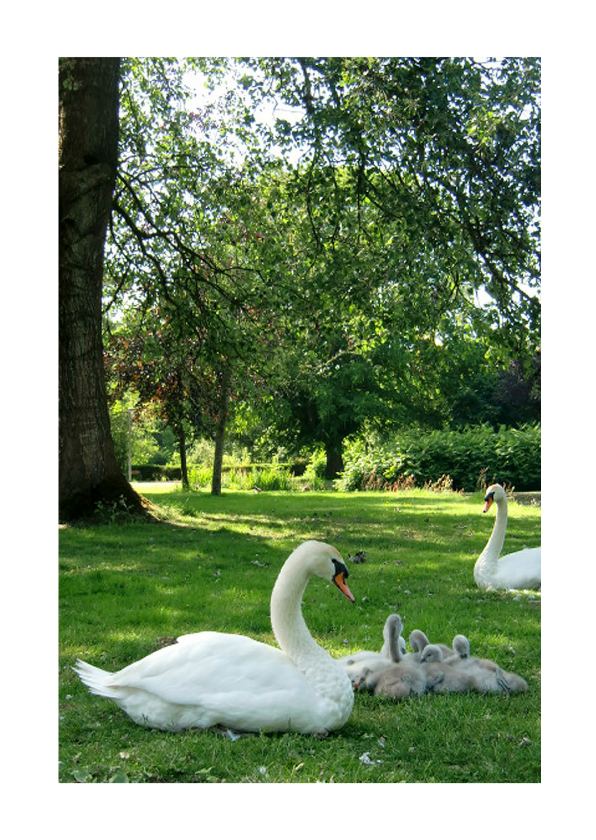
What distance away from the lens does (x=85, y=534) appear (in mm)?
9859

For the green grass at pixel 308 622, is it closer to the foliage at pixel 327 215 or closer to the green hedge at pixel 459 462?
the foliage at pixel 327 215

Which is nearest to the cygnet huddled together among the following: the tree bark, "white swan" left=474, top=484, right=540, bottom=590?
"white swan" left=474, top=484, right=540, bottom=590

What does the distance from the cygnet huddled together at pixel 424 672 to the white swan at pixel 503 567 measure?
284 cm

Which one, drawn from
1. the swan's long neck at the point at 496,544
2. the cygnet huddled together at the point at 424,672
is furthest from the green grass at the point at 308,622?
the swan's long neck at the point at 496,544

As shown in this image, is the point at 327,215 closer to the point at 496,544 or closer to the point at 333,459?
the point at 496,544

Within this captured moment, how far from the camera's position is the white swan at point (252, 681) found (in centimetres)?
393

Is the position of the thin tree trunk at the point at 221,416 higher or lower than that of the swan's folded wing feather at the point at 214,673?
higher

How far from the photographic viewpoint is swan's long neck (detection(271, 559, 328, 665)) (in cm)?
413

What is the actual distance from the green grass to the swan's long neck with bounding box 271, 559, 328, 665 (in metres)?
0.43

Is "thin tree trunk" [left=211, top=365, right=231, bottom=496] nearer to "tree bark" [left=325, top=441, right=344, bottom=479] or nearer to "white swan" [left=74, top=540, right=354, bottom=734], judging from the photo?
"tree bark" [left=325, top=441, right=344, bottom=479]

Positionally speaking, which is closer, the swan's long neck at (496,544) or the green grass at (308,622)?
the green grass at (308,622)

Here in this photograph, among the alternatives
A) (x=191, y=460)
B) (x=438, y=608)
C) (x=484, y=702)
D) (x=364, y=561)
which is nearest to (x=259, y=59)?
(x=364, y=561)

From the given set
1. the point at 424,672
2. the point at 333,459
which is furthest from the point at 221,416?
the point at 333,459
